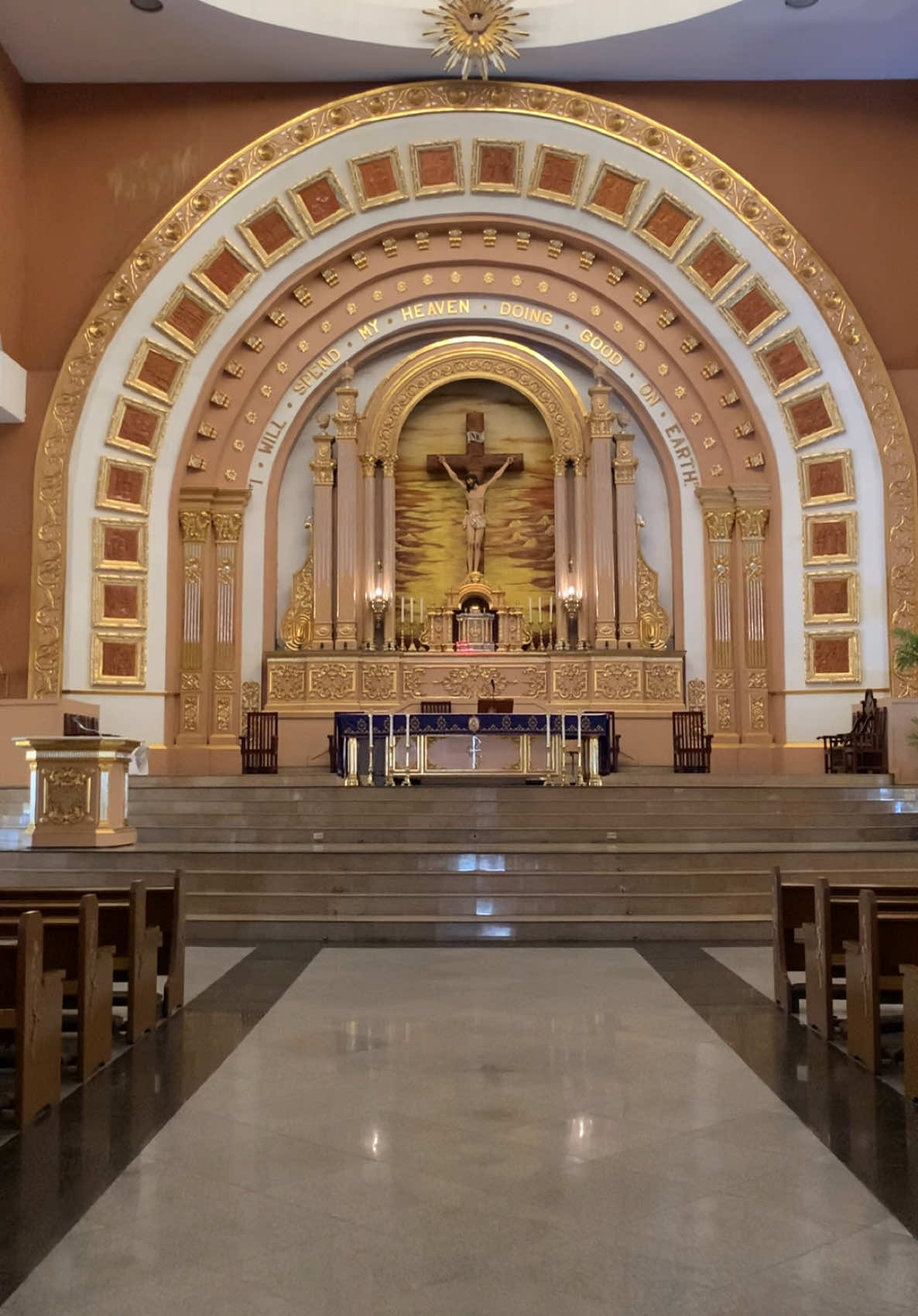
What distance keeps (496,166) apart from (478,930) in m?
11.3

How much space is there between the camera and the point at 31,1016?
3988mm

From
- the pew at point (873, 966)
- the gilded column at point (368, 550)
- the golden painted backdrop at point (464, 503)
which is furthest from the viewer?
the golden painted backdrop at point (464, 503)

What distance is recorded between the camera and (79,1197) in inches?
128

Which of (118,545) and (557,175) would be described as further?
(557,175)

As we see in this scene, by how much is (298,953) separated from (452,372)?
37.8ft

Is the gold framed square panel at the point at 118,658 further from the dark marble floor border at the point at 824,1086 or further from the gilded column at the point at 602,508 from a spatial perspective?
the dark marble floor border at the point at 824,1086

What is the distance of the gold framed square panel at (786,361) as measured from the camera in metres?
15.5

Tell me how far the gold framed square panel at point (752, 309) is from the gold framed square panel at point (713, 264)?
205 mm

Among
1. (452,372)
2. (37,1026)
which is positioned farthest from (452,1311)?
(452,372)

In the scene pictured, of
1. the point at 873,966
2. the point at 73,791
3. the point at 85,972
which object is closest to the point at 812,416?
the point at 73,791

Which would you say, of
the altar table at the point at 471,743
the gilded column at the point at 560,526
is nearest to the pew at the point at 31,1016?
the altar table at the point at 471,743

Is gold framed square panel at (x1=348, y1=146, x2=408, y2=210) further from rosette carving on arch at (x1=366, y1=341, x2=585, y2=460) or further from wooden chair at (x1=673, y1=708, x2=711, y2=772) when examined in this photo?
wooden chair at (x1=673, y1=708, x2=711, y2=772)

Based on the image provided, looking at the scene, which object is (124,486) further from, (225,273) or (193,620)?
(225,273)

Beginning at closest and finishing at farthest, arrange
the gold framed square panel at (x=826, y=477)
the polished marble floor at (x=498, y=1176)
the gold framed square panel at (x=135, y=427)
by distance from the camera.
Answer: the polished marble floor at (x=498, y=1176)
the gold framed square panel at (x=135, y=427)
the gold framed square panel at (x=826, y=477)
